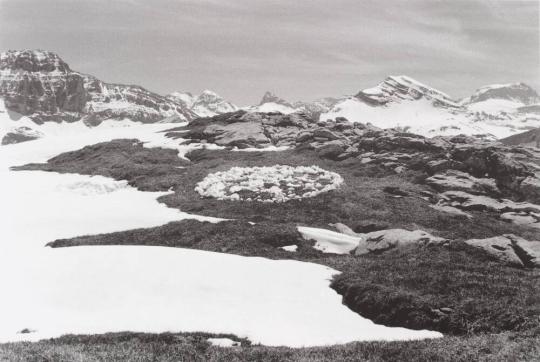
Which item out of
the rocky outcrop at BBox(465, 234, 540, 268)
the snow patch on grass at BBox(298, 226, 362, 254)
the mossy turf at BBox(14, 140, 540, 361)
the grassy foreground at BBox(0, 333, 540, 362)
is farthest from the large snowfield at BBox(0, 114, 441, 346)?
the rocky outcrop at BBox(465, 234, 540, 268)

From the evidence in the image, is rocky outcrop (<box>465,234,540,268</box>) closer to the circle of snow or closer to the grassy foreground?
the grassy foreground

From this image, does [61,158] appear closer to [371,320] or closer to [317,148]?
[317,148]

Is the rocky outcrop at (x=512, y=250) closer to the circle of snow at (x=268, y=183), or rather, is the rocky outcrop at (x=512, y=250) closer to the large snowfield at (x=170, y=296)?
the large snowfield at (x=170, y=296)

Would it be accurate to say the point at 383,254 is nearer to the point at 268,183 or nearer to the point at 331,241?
the point at 331,241

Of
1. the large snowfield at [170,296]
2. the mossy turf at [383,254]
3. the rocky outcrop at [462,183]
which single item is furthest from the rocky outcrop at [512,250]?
the rocky outcrop at [462,183]

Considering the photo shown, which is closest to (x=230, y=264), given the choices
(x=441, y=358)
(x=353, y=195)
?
→ (x=441, y=358)

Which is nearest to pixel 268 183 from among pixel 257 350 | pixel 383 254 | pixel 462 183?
pixel 383 254
